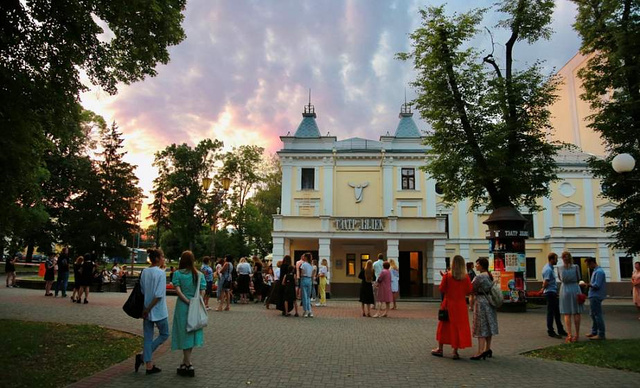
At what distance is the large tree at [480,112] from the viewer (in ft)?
66.9

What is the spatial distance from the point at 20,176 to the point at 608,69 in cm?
2262

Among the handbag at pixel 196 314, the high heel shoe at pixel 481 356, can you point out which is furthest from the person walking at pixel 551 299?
the handbag at pixel 196 314

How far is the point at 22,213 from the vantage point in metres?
13.3

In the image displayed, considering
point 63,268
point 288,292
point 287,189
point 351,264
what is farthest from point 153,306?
point 287,189

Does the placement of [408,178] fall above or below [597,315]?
above

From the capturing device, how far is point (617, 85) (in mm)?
20391

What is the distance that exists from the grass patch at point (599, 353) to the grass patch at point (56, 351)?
7.84 meters

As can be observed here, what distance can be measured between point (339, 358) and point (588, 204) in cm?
3599

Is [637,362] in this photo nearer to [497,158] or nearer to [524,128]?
[497,158]

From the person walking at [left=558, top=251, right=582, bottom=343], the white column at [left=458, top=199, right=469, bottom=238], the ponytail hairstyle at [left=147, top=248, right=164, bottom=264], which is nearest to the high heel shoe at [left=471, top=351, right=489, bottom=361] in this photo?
the person walking at [left=558, top=251, right=582, bottom=343]

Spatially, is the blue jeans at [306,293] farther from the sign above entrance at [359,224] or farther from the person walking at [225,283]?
the sign above entrance at [359,224]

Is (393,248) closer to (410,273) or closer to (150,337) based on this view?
(410,273)

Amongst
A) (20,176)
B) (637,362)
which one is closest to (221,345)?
(20,176)

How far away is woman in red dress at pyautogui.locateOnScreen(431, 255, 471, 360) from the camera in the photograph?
846cm
